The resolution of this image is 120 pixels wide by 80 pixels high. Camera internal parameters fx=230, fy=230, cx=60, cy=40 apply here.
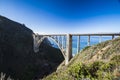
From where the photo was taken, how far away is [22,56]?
7644 cm

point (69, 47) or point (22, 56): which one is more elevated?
point (69, 47)

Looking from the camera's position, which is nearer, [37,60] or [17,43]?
[37,60]

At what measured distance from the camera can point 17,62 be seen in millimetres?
72188

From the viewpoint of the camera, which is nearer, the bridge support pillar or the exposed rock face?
the bridge support pillar

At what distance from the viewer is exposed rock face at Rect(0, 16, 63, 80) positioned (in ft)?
220

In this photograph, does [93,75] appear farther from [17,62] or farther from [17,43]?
[17,43]

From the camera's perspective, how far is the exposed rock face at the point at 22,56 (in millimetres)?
67062

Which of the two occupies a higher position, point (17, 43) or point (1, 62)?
point (17, 43)

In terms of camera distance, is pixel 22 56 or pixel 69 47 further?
pixel 22 56

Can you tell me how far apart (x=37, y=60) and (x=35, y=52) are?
5.72m

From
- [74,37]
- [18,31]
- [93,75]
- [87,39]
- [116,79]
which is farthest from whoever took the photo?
[18,31]

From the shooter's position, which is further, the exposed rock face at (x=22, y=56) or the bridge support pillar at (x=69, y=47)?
the exposed rock face at (x=22, y=56)

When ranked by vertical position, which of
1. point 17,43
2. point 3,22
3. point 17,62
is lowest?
point 17,62

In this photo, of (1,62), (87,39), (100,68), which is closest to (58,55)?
(1,62)
